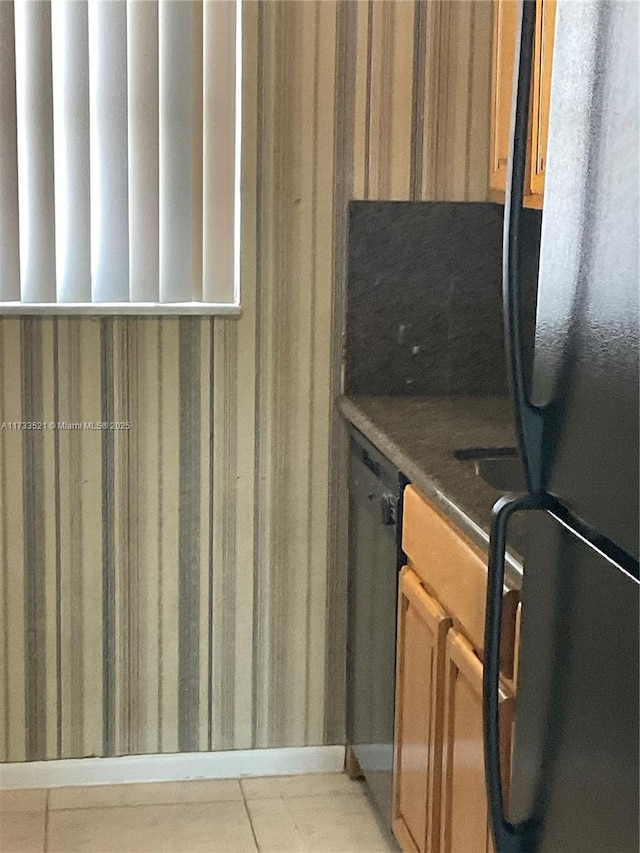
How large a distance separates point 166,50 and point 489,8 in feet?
2.45

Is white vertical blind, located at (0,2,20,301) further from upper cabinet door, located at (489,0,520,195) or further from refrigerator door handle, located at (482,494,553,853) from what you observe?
refrigerator door handle, located at (482,494,553,853)

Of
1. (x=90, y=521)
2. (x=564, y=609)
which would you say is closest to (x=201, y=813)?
(x=90, y=521)

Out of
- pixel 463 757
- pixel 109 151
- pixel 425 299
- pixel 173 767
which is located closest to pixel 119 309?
pixel 109 151

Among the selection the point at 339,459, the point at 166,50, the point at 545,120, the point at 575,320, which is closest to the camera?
the point at 575,320

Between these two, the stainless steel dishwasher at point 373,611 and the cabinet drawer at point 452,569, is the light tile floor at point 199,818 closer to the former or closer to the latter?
the stainless steel dishwasher at point 373,611

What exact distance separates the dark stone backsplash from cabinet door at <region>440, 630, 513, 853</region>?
0.97 metres

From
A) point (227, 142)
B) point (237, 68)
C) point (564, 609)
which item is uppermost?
point (237, 68)

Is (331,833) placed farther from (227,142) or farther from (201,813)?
(227,142)

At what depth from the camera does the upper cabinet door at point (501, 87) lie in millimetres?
2518

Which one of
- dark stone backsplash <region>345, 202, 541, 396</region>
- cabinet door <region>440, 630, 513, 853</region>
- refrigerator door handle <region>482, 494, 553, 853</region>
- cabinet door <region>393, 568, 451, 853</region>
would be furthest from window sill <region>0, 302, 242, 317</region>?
refrigerator door handle <region>482, 494, 553, 853</region>

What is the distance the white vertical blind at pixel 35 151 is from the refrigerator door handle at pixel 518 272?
168 centimetres

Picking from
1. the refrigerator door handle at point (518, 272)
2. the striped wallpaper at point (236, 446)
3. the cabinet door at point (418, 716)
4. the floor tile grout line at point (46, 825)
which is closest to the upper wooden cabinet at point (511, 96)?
the striped wallpaper at point (236, 446)

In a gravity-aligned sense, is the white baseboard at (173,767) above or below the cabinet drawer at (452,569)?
below

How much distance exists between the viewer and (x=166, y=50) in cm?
262
